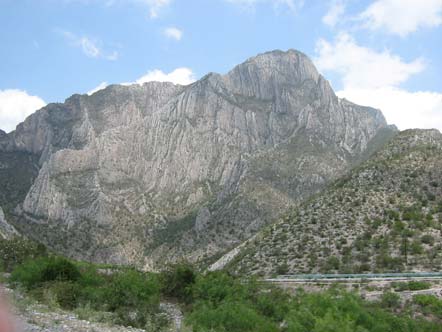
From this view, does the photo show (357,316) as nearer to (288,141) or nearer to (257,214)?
(257,214)

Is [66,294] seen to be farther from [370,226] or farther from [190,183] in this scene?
[190,183]

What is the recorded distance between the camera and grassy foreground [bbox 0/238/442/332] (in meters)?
20.2

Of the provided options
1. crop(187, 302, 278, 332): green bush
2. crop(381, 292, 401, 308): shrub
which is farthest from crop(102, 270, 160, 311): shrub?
crop(381, 292, 401, 308): shrub

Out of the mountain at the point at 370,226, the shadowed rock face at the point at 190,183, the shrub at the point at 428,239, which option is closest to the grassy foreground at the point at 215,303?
the mountain at the point at 370,226

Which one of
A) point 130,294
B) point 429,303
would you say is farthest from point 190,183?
point 429,303

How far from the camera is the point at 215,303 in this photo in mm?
29047

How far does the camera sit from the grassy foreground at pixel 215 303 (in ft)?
66.3

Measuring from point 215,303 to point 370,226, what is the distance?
2688cm

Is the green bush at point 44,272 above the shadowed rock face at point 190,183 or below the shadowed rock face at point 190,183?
below

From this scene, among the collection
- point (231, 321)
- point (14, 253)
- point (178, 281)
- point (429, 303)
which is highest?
point (14, 253)

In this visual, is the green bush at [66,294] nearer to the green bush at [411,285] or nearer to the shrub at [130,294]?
the shrub at [130,294]

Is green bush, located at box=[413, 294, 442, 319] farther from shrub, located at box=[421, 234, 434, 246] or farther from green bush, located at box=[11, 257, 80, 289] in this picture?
green bush, located at box=[11, 257, 80, 289]

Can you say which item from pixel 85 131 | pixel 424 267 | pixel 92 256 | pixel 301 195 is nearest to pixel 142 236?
pixel 92 256

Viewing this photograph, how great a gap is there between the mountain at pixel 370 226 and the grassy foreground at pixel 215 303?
1232cm
